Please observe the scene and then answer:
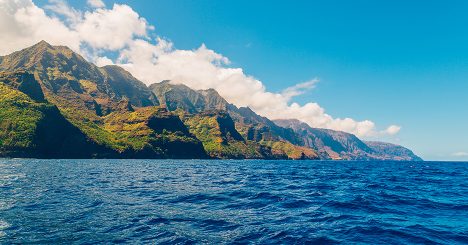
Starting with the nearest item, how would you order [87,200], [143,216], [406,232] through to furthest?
[406,232], [143,216], [87,200]

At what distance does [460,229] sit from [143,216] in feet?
78.5

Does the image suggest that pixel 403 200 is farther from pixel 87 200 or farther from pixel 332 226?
pixel 87 200

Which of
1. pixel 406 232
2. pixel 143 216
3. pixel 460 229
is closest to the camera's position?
pixel 406 232

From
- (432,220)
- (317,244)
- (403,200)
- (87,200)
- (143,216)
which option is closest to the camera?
(317,244)

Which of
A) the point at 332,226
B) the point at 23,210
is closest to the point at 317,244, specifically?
the point at 332,226

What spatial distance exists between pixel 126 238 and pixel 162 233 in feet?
7.44

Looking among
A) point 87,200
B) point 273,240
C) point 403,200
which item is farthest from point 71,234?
point 403,200

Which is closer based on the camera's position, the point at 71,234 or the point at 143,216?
the point at 71,234

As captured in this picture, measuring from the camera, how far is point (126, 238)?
1816cm

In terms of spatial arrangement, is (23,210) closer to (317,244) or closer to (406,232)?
(317,244)

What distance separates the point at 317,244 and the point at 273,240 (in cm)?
255

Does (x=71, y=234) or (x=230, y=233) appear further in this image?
(x=230, y=233)

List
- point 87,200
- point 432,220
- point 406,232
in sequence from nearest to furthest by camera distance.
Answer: point 406,232 < point 432,220 < point 87,200

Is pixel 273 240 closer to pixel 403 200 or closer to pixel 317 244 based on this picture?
pixel 317 244
